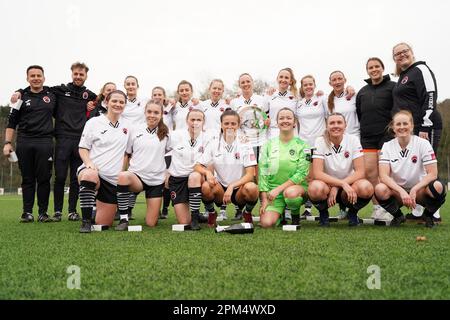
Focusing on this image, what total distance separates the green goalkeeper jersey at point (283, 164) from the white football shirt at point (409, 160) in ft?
3.62

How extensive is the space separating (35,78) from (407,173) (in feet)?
20.2

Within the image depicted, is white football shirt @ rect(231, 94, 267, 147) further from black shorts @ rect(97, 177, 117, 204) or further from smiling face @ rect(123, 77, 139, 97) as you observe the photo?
black shorts @ rect(97, 177, 117, 204)

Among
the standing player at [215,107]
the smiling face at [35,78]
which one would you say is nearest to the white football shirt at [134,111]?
the standing player at [215,107]

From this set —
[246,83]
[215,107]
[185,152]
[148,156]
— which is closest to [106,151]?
[148,156]

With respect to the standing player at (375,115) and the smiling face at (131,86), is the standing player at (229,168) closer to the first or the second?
the standing player at (375,115)

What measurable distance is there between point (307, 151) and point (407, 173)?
1.39 m

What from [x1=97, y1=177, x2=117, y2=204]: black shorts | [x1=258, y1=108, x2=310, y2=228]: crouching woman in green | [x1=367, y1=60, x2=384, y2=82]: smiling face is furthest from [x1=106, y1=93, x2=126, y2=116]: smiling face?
[x1=367, y1=60, x2=384, y2=82]: smiling face

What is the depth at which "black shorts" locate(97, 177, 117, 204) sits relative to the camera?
6.27 m

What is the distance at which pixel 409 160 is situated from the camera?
19.6ft

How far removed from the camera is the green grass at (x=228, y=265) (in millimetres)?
2572

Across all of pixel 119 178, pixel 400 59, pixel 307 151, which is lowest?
pixel 119 178

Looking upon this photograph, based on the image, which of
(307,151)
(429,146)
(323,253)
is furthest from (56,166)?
(429,146)

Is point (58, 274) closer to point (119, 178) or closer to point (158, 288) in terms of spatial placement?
point (158, 288)
